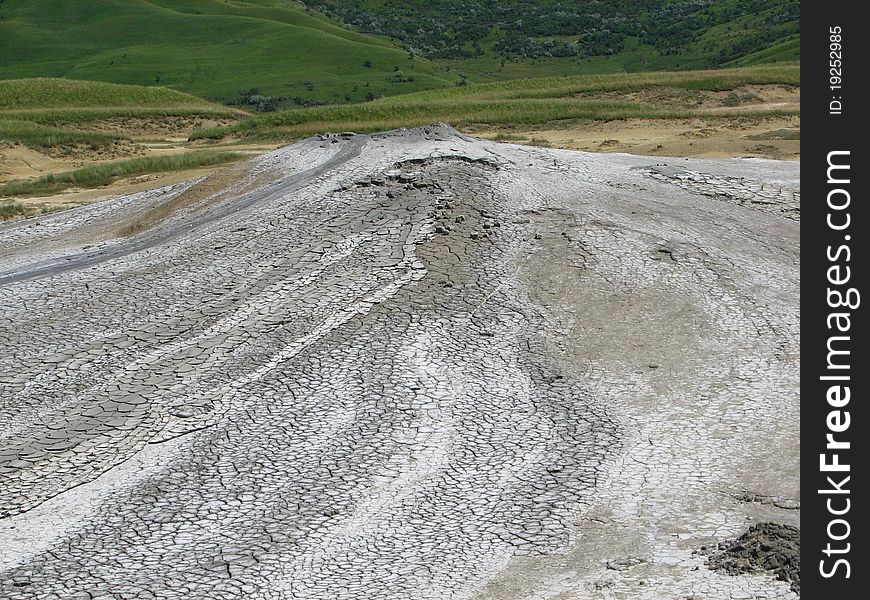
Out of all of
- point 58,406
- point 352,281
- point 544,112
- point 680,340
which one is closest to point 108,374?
point 58,406

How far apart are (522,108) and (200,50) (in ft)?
172

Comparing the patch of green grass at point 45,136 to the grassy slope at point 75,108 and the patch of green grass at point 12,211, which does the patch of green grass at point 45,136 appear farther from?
the patch of green grass at point 12,211

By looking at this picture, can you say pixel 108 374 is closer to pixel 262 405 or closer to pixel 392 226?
pixel 262 405

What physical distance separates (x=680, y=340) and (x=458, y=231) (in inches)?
125

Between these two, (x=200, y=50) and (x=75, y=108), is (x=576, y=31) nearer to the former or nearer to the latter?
(x=200, y=50)

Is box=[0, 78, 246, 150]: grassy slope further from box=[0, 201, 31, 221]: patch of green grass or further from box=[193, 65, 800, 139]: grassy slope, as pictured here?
box=[0, 201, 31, 221]: patch of green grass

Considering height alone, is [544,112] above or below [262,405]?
above

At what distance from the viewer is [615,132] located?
103 feet

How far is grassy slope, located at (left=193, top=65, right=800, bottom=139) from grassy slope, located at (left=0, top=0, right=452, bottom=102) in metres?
26.0

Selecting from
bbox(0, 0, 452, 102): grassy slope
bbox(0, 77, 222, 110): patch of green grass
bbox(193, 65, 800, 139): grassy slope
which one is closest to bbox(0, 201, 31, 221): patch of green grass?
bbox(193, 65, 800, 139): grassy slope

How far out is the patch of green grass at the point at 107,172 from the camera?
25266mm

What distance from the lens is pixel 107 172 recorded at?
26.7 metres

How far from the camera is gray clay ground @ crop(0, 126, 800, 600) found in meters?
6.62
